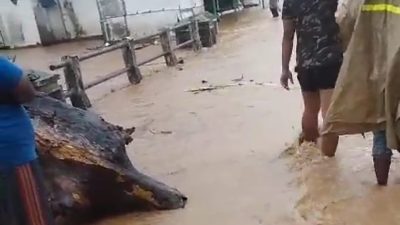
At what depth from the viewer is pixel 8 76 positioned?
294 centimetres

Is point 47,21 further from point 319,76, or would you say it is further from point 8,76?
point 8,76

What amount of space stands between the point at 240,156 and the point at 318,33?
→ 149 cm

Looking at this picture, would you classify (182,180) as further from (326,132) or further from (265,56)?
(265,56)

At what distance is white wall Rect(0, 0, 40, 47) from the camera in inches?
794

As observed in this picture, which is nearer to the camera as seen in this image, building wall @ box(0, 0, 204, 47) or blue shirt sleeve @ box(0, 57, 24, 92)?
blue shirt sleeve @ box(0, 57, 24, 92)

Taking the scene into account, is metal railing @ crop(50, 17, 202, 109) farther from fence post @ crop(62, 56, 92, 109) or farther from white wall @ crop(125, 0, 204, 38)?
white wall @ crop(125, 0, 204, 38)

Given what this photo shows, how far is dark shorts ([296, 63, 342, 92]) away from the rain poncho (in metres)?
0.58

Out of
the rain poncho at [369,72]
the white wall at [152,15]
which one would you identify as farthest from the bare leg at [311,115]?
the white wall at [152,15]

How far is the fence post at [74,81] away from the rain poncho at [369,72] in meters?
5.57

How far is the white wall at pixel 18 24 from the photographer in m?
20.2

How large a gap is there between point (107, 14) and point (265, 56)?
267 inches

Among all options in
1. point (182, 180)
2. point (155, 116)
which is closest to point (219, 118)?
point (155, 116)

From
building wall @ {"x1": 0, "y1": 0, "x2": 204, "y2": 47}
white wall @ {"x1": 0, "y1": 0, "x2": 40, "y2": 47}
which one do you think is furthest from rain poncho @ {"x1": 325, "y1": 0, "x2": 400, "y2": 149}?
white wall @ {"x1": 0, "y1": 0, "x2": 40, "y2": 47}

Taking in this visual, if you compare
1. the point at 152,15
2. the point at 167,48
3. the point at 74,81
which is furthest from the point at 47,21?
the point at 74,81
